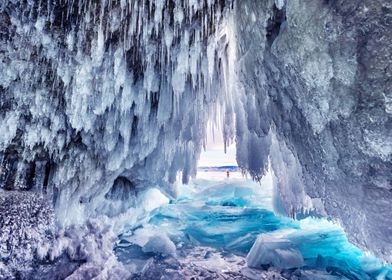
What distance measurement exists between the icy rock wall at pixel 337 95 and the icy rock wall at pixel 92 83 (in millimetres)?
1618

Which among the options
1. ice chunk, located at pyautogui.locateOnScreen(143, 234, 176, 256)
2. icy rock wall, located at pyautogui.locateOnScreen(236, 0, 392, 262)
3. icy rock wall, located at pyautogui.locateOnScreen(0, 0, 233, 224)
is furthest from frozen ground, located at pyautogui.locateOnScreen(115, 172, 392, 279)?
icy rock wall, located at pyautogui.locateOnScreen(236, 0, 392, 262)

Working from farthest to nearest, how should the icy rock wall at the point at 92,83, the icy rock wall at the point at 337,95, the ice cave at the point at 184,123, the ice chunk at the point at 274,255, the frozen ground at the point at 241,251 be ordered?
1. the ice chunk at the point at 274,255
2. the frozen ground at the point at 241,251
3. the icy rock wall at the point at 92,83
4. the ice cave at the point at 184,123
5. the icy rock wall at the point at 337,95

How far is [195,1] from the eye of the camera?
14.3ft

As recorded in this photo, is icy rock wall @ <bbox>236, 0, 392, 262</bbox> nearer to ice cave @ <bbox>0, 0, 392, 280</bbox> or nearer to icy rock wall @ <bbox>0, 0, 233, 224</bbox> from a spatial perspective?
ice cave @ <bbox>0, 0, 392, 280</bbox>

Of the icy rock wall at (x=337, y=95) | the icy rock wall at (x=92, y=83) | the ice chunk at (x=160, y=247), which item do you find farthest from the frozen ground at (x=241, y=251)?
the icy rock wall at (x=337, y=95)

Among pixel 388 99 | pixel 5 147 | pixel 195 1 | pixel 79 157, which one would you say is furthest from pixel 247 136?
pixel 5 147

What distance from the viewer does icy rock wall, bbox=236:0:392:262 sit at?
7.67 ft

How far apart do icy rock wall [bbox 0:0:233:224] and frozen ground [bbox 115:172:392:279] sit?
9.11ft

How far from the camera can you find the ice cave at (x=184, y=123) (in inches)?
106

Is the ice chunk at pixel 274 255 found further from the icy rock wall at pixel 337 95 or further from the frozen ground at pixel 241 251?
the icy rock wall at pixel 337 95

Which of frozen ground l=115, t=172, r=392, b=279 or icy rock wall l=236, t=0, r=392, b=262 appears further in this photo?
frozen ground l=115, t=172, r=392, b=279

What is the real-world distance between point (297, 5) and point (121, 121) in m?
4.91

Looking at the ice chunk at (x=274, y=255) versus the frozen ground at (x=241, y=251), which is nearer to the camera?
the frozen ground at (x=241, y=251)

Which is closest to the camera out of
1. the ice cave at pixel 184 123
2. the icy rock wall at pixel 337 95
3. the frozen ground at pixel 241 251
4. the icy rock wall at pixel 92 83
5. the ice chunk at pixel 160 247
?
the icy rock wall at pixel 337 95
